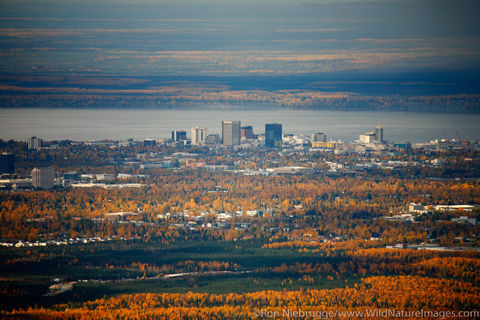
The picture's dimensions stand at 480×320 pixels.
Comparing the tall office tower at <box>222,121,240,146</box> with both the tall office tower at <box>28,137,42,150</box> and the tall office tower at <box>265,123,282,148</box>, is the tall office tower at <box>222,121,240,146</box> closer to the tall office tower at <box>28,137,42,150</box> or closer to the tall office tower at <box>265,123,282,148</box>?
the tall office tower at <box>265,123,282,148</box>

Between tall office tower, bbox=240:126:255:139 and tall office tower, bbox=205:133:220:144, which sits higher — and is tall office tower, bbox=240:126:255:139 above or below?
above

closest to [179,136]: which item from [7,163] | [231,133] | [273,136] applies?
[231,133]

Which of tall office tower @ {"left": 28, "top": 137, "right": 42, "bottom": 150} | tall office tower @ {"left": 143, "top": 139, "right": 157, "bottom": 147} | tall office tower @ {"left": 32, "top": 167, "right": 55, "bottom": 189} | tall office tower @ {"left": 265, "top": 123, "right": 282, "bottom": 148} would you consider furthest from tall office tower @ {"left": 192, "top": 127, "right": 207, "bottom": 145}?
tall office tower @ {"left": 32, "top": 167, "right": 55, "bottom": 189}

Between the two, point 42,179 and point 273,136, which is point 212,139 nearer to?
point 273,136

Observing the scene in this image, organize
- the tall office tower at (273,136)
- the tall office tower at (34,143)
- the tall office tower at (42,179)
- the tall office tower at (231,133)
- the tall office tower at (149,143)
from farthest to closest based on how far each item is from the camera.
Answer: the tall office tower at (231,133) → the tall office tower at (273,136) → the tall office tower at (149,143) → the tall office tower at (34,143) → the tall office tower at (42,179)

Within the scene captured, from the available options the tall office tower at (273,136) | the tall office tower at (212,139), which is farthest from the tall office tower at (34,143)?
the tall office tower at (273,136)

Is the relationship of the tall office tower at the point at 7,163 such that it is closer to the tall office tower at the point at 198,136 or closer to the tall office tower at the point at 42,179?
the tall office tower at the point at 42,179
